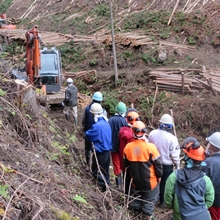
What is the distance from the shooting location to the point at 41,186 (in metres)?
5.09

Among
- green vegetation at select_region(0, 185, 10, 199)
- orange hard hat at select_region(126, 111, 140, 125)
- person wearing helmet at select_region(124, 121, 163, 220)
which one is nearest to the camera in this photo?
green vegetation at select_region(0, 185, 10, 199)

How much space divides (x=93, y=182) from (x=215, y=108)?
9337 mm

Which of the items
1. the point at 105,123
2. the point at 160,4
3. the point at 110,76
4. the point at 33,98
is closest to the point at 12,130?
the point at 33,98

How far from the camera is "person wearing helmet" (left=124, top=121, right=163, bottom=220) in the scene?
19.0ft

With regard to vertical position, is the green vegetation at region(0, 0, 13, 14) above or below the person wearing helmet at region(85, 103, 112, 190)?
above

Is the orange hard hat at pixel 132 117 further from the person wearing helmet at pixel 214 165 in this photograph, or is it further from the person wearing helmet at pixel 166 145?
the person wearing helmet at pixel 214 165

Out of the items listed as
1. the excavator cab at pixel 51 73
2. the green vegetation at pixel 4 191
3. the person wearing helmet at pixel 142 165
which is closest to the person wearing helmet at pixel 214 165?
the person wearing helmet at pixel 142 165

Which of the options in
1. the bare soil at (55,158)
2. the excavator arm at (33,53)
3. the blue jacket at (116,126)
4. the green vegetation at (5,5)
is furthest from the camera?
the green vegetation at (5,5)

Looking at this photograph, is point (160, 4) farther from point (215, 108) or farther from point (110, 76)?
point (215, 108)

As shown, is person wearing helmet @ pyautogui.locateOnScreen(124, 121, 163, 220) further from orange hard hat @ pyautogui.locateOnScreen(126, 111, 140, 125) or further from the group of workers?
orange hard hat @ pyautogui.locateOnScreen(126, 111, 140, 125)

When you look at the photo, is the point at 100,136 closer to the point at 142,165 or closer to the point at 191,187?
the point at 142,165

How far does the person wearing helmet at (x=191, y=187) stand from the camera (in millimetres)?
4590

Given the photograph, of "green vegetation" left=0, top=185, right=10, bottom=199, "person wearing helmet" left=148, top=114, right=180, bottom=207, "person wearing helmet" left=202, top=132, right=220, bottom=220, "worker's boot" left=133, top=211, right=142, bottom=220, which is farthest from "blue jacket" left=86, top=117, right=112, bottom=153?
"green vegetation" left=0, top=185, right=10, bottom=199

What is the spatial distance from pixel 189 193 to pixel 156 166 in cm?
128
